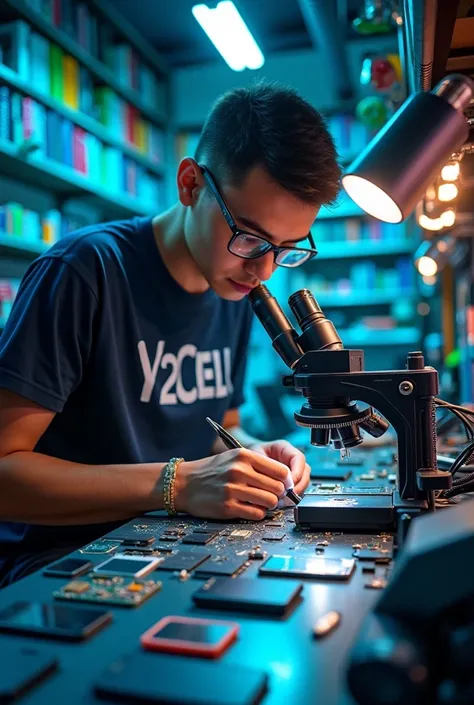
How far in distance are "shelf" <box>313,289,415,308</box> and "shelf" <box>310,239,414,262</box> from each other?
27 centimetres

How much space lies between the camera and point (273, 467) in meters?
1.03

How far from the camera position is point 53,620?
628 millimetres

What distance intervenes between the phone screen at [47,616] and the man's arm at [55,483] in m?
0.42

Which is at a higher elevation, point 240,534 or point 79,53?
point 79,53

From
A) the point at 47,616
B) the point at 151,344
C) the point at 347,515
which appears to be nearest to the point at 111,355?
the point at 151,344

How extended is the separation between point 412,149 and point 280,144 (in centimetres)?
46

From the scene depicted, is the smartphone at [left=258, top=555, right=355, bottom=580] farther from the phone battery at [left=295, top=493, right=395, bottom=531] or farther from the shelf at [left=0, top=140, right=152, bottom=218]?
the shelf at [left=0, top=140, right=152, bottom=218]

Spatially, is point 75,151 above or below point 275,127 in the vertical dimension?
above

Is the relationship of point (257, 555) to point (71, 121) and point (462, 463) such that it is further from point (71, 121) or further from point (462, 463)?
point (71, 121)

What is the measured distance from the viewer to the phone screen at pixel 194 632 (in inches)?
22.3

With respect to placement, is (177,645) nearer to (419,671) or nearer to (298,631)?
(298,631)

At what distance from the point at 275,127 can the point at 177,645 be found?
0.91 meters

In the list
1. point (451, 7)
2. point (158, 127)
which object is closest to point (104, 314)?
point (451, 7)

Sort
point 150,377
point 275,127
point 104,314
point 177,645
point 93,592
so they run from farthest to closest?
point 150,377 < point 104,314 < point 275,127 < point 93,592 < point 177,645
